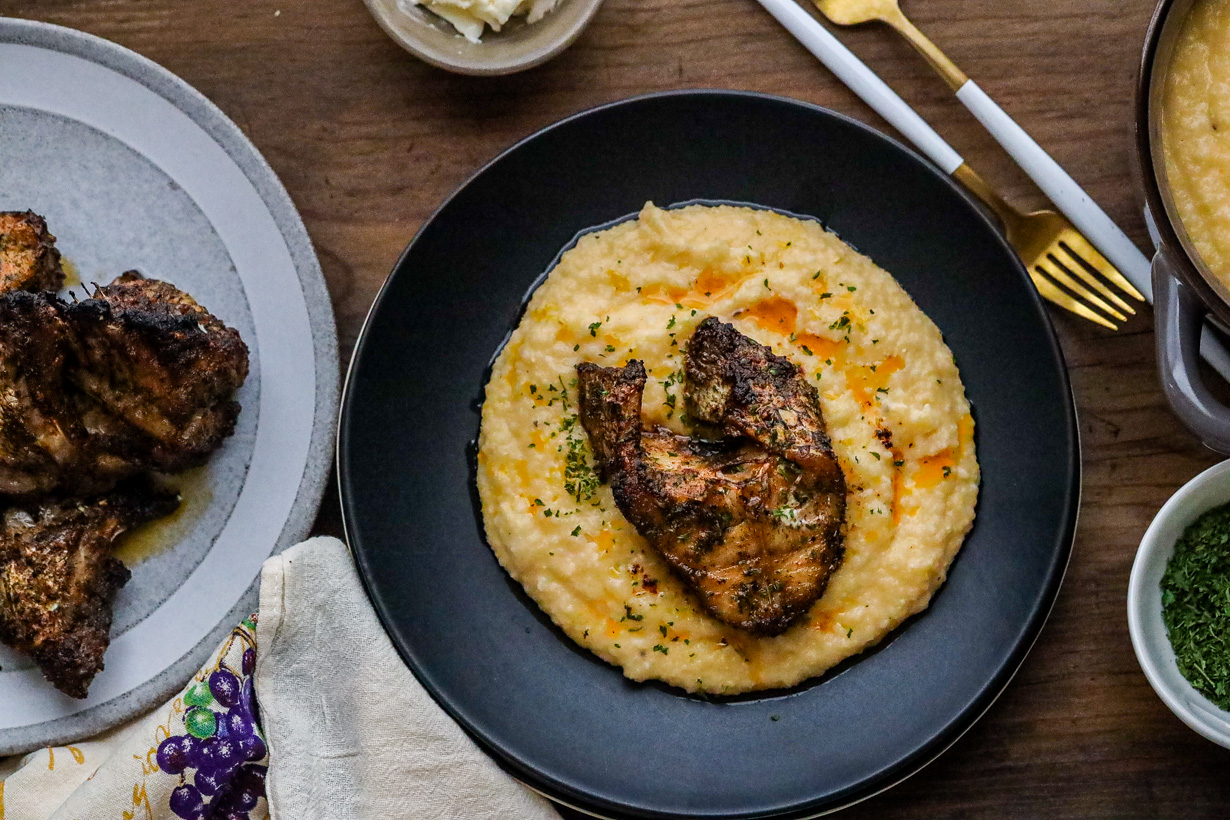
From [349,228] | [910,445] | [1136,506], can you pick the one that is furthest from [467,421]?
[1136,506]

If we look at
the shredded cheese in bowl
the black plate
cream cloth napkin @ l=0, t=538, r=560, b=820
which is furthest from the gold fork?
cream cloth napkin @ l=0, t=538, r=560, b=820

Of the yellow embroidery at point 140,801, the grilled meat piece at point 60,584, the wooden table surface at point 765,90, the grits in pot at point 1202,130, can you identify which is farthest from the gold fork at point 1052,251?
the yellow embroidery at point 140,801

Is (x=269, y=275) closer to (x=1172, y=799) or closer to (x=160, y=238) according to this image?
(x=160, y=238)

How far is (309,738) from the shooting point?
4348mm

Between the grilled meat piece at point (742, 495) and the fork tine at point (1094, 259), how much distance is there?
4.78 ft

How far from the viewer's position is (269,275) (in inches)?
180

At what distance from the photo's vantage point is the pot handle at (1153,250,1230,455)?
3918mm

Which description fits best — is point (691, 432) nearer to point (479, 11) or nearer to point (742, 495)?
point (742, 495)

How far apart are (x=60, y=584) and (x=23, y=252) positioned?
1382 millimetres

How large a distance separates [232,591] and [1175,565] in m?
3.99

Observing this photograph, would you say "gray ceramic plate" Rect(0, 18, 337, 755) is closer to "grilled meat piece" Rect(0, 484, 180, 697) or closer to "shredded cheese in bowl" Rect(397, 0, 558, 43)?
"grilled meat piece" Rect(0, 484, 180, 697)

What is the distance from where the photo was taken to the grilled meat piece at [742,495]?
4.09 meters

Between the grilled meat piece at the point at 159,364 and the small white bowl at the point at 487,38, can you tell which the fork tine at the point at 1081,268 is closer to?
the small white bowl at the point at 487,38

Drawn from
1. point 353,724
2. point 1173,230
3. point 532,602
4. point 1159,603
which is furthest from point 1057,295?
point 353,724
